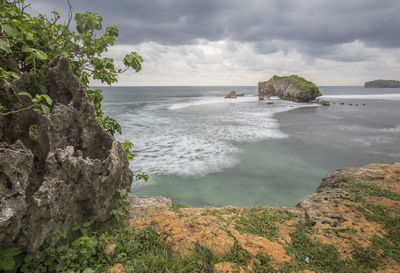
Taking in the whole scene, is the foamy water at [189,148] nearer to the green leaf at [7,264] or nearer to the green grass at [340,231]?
the green grass at [340,231]

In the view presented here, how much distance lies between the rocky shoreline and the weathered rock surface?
111cm

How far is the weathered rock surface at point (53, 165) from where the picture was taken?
261cm

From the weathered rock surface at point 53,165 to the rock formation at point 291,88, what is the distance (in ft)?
201

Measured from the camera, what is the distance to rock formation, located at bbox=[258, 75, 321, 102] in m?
56.1

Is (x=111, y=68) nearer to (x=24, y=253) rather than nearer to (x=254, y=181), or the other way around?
(x=24, y=253)

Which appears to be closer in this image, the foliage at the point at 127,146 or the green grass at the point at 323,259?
the green grass at the point at 323,259

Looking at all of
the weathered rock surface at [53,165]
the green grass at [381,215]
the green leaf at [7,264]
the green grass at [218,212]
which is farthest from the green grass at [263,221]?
the green leaf at [7,264]

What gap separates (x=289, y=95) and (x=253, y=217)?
216 feet

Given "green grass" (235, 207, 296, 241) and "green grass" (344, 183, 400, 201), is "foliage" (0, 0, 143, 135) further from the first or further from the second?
"green grass" (344, 183, 400, 201)

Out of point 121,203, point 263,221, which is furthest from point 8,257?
point 263,221

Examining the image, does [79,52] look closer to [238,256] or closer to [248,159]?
[238,256]

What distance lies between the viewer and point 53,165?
3.08 metres

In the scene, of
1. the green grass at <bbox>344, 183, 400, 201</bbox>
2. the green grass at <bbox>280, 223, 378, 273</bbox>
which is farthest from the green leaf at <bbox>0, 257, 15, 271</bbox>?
the green grass at <bbox>344, 183, 400, 201</bbox>

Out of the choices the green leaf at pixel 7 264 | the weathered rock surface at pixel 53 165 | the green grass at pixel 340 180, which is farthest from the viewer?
the green grass at pixel 340 180
